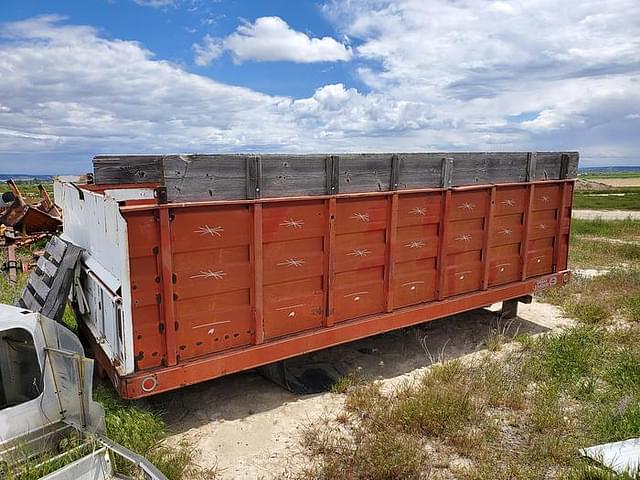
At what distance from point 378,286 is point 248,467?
7.44 feet

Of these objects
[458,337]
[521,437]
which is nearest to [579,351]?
[458,337]

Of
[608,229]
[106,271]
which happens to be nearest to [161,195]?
[106,271]

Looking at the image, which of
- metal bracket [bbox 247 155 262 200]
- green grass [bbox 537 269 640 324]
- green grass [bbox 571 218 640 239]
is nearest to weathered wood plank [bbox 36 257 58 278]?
metal bracket [bbox 247 155 262 200]

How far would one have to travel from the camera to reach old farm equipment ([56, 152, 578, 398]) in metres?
3.81

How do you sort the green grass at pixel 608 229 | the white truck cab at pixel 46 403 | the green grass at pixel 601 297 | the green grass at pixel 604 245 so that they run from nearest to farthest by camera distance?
1. the white truck cab at pixel 46 403
2. the green grass at pixel 601 297
3. the green grass at pixel 604 245
4. the green grass at pixel 608 229

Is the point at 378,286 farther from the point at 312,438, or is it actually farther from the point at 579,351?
the point at 579,351

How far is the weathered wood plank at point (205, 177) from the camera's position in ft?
12.6

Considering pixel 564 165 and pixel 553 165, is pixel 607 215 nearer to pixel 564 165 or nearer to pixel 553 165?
pixel 564 165

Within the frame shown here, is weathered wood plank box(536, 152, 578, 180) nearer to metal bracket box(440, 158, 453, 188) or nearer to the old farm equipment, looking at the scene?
the old farm equipment

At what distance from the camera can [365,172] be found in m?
4.95

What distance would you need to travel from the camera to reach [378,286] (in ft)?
17.2

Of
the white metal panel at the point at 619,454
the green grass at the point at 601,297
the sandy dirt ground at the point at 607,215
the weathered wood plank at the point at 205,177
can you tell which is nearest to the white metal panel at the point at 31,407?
the weathered wood plank at the point at 205,177

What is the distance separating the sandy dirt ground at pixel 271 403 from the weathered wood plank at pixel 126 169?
236 centimetres

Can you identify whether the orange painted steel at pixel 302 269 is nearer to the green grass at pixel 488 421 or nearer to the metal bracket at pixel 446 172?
the metal bracket at pixel 446 172
